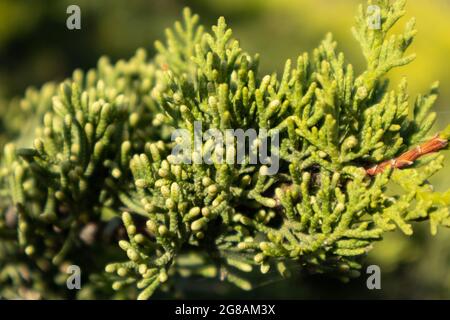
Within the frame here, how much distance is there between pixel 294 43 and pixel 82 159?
263 inches

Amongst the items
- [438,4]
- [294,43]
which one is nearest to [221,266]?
[294,43]

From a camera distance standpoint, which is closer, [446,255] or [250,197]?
[250,197]

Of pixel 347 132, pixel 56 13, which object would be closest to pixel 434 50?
pixel 56 13

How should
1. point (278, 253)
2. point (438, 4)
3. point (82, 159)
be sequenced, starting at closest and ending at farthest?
point (278, 253)
point (82, 159)
point (438, 4)

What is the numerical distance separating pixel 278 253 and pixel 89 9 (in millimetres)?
6817

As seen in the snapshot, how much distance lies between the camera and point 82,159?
8.75ft

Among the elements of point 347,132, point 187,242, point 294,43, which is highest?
point 294,43

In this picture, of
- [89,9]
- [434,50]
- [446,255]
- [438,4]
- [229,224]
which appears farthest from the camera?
[438,4]

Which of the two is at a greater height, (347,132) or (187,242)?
(347,132)

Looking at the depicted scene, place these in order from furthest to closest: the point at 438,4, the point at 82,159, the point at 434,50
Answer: the point at 438,4 → the point at 434,50 → the point at 82,159

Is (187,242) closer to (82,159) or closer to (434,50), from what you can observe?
(82,159)

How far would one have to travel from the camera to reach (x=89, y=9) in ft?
26.8
